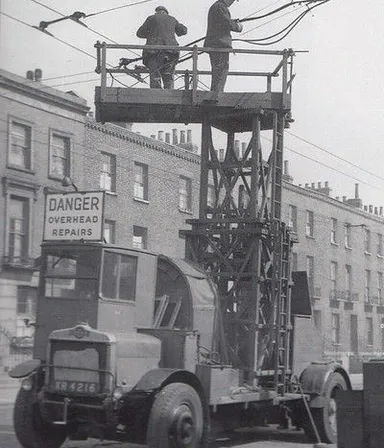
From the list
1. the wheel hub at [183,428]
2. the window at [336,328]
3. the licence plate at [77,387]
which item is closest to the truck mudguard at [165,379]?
the wheel hub at [183,428]

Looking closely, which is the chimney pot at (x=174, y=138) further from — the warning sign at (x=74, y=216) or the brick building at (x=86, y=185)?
the warning sign at (x=74, y=216)

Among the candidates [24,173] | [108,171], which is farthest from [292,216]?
[24,173]

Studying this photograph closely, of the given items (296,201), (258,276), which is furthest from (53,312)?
(296,201)

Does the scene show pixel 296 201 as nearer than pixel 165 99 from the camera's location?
No

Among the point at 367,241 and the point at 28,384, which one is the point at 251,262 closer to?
the point at 28,384

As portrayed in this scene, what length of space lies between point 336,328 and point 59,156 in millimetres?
23317

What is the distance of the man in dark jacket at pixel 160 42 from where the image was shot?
1193cm

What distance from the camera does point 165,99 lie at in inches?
454

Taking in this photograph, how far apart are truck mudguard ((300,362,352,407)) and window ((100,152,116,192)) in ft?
58.7

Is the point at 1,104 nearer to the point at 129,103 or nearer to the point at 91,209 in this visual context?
the point at 129,103

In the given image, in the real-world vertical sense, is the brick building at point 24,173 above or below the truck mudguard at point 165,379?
above

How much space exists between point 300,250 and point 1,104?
70.4 ft

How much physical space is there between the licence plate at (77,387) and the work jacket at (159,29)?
5.30 m

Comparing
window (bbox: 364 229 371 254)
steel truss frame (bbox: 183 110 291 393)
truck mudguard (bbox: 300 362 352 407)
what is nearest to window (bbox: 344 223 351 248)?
window (bbox: 364 229 371 254)
